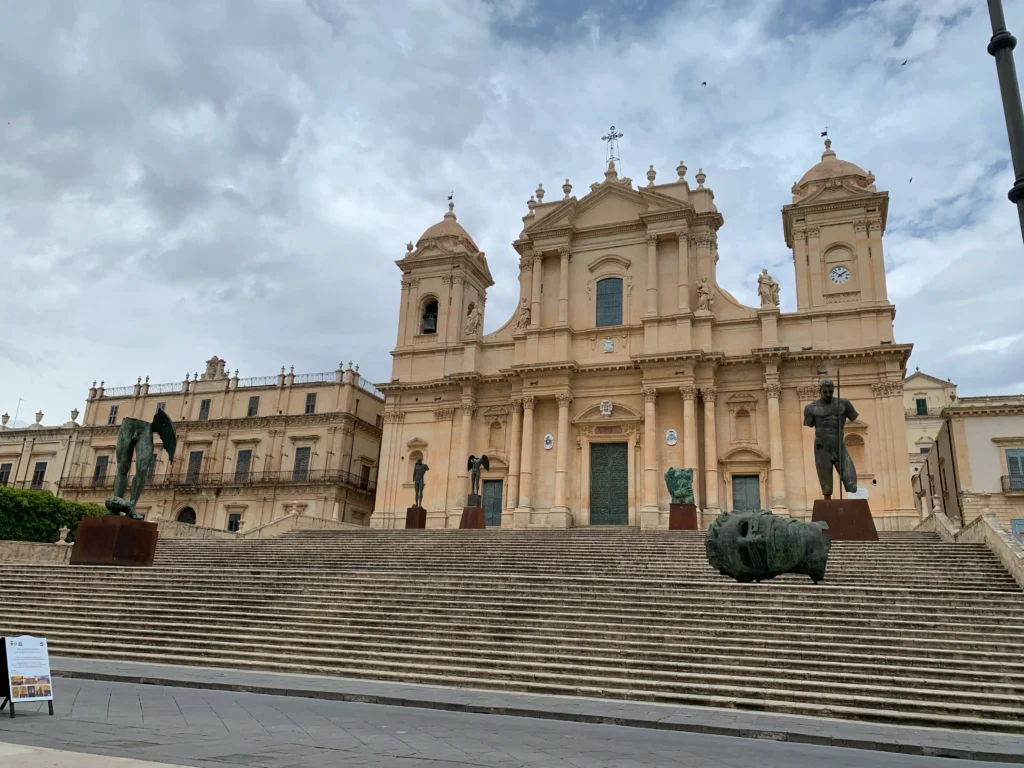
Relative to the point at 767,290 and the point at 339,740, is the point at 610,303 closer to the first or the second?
the point at 767,290

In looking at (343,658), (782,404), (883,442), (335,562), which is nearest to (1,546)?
(335,562)

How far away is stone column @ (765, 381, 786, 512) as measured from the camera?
2780 centimetres

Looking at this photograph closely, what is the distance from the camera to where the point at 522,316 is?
3372cm

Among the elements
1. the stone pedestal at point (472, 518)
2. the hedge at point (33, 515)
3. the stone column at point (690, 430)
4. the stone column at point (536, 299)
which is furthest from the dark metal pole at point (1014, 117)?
the stone column at point (536, 299)

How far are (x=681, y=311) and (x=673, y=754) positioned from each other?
994 inches

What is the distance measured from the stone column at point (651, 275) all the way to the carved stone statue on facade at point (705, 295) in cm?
180

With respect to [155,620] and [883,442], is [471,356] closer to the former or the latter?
[883,442]

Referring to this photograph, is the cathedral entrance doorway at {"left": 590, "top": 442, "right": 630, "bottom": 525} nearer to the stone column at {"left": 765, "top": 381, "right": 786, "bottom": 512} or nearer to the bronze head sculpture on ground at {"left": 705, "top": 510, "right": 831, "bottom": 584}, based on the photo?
the stone column at {"left": 765, "top": 381, "right": 786, "bottom": 512}

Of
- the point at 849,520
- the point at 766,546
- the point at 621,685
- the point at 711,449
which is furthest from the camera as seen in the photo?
the point at 711,449

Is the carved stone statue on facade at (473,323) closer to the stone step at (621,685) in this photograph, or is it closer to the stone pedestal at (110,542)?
the stone pedestal at (110,542)

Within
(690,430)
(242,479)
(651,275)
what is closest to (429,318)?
(651,275)

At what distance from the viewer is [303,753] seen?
597 cm

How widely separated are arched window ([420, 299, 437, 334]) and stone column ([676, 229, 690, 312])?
1228 cm

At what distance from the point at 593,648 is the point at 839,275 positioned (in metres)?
23.8
